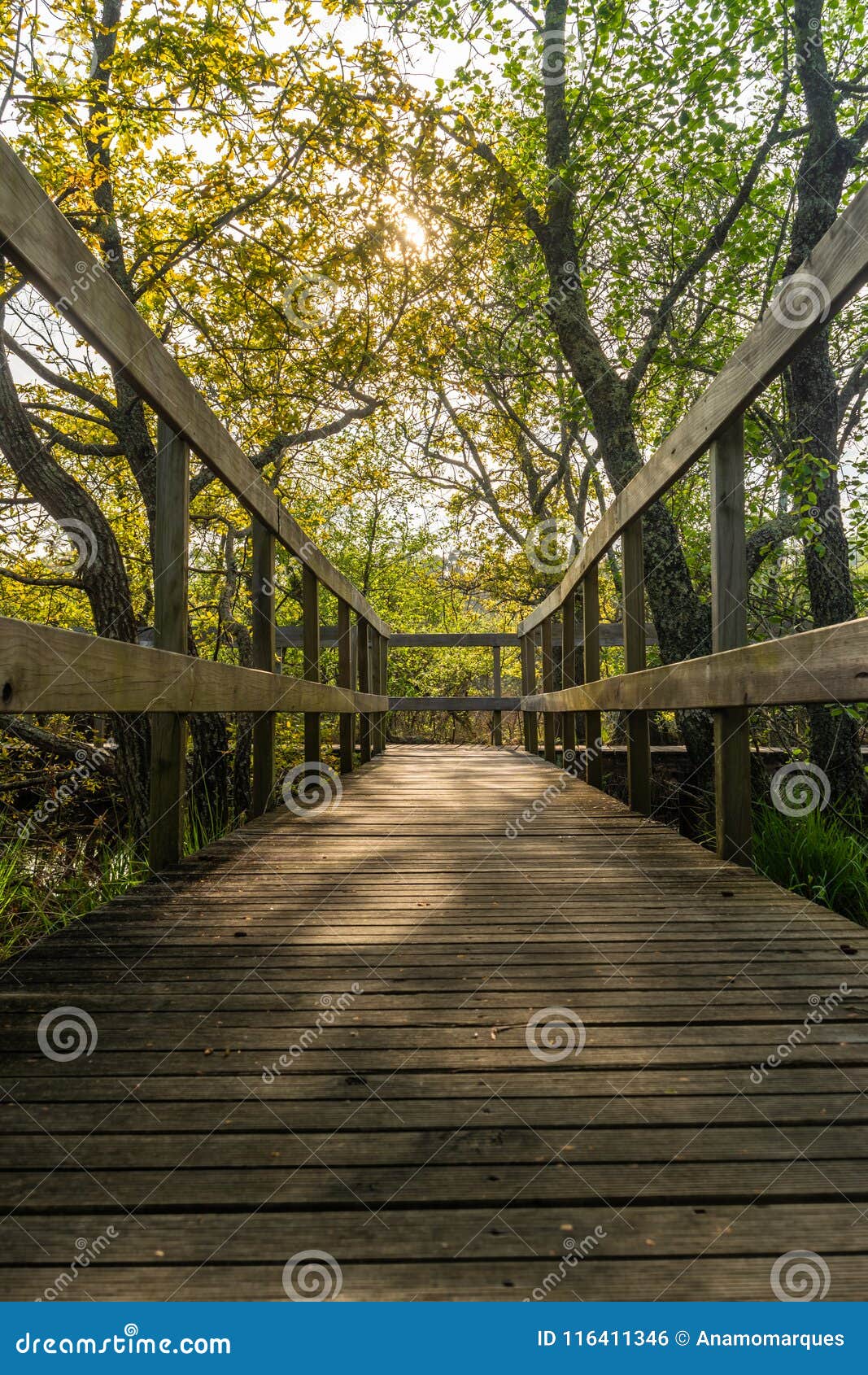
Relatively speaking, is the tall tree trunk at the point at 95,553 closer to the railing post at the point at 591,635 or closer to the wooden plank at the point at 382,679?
the railing post at the point at 591,635

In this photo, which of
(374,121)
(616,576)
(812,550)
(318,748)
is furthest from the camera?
(616,576)

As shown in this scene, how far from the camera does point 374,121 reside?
594 centimetres

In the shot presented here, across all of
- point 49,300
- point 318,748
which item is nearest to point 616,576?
point 318,748

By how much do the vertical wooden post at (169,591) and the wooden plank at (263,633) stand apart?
0.82m

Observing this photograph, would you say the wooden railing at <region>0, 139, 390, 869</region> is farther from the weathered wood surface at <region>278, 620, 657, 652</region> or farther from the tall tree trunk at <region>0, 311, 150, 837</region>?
the weathered wood surface at <region>278, 620, 657, 652</region>

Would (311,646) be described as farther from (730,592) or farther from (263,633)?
(730,592)

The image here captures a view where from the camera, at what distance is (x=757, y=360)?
213 cm

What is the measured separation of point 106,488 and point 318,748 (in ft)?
12.1

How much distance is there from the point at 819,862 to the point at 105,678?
3.01m

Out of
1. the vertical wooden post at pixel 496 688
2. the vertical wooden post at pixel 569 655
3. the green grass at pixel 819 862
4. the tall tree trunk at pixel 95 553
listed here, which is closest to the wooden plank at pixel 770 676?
the green grass at pixel 819 862

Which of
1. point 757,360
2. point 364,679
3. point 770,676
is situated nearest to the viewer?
point 770,676

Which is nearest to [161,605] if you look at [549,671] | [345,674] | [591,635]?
[591,635]

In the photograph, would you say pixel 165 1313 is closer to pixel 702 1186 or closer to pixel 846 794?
pixel 702 1186

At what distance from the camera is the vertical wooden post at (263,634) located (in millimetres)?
3252
